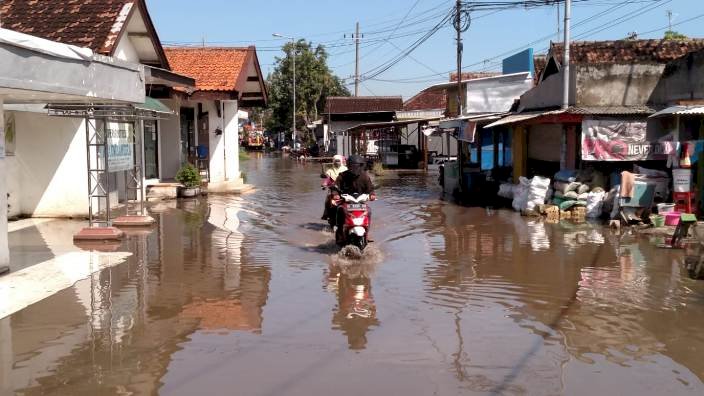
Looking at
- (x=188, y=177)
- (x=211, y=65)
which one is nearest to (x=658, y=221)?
(x=188, y=177)

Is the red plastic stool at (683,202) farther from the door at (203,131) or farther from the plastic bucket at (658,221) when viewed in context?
the door at (203,131)

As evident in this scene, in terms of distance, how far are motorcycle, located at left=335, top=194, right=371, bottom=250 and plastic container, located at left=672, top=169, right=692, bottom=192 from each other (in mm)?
6373

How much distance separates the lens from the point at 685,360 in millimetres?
5590

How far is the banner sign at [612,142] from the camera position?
15406mm

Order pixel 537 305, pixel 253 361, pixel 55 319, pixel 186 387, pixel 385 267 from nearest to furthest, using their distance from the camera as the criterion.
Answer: pixel 186 387
pixel 253 361
pixel 55 319
pixel 537 305
pixel 385 267

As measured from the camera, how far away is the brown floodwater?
513 centimetres

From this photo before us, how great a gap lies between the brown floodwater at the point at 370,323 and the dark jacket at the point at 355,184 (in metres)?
0.98

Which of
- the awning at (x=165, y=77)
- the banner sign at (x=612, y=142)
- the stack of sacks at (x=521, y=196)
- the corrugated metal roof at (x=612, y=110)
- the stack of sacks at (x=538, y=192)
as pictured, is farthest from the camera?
the stack of sacks at (x=521, y=196)

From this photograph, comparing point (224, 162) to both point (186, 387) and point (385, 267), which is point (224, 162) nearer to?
point (385, 267)

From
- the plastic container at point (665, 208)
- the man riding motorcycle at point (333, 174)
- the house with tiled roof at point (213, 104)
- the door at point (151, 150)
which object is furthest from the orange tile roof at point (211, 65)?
the plastic container at point (665, 208)

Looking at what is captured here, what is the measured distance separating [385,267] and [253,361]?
432 cm

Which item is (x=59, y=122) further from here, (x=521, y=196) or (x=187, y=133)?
(x=521, y=196)

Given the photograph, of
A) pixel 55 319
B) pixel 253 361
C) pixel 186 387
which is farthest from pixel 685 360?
pixel 55 319

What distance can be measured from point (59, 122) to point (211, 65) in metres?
9.44
